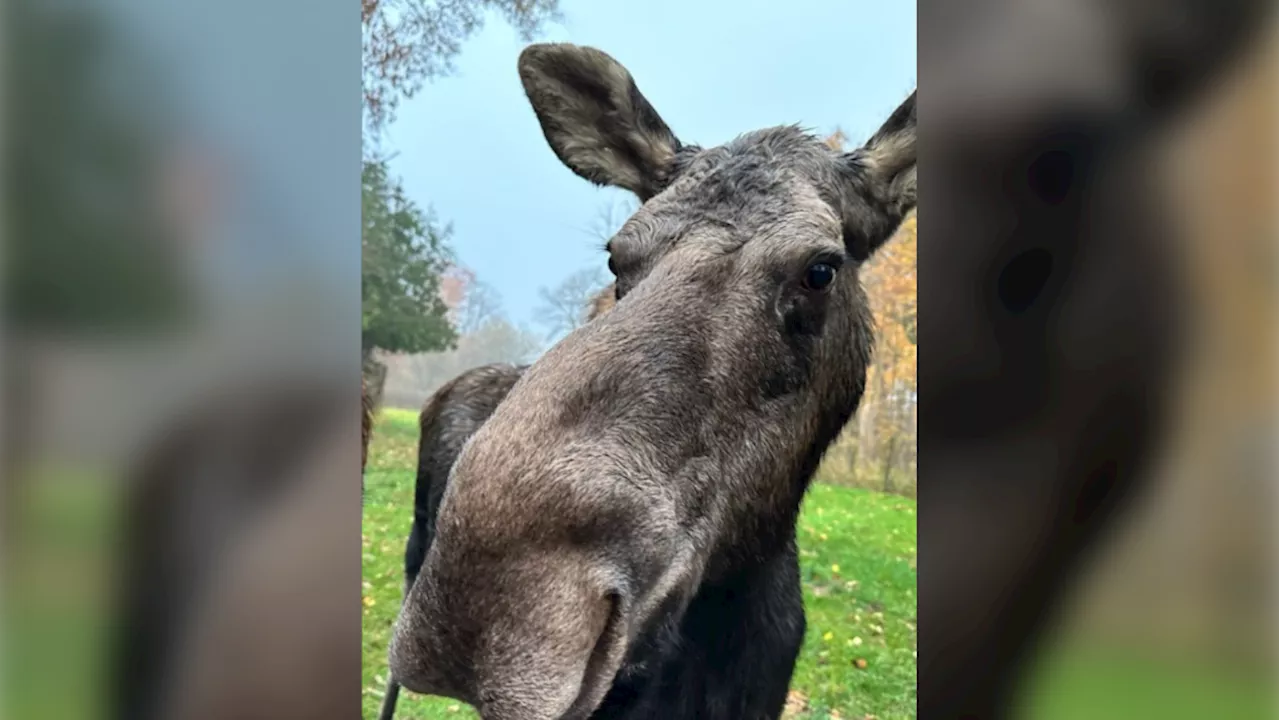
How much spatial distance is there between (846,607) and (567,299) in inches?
59.9

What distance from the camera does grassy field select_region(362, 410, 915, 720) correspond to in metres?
2.78

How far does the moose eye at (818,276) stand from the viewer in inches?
101

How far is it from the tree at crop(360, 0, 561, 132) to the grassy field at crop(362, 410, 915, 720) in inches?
51.8

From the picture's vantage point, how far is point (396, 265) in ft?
9.53
